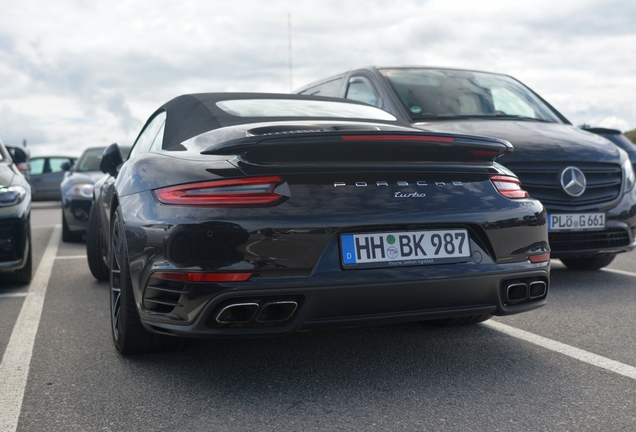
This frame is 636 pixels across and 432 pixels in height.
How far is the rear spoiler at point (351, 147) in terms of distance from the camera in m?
2.88

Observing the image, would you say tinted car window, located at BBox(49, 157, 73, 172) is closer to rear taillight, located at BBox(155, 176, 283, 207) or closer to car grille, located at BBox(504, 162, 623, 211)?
car grille, located at BBox(504, 162, 623, 211)

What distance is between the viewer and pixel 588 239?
527cm

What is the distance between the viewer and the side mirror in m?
4.80

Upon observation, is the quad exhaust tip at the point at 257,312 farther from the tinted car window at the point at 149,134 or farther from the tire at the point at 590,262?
the tire at the point at 590,262

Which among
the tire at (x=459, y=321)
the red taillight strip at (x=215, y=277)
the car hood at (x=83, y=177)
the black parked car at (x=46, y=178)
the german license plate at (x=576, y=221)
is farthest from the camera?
the black parked car at (x=46, y=178)

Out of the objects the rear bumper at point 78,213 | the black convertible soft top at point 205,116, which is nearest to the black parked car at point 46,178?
the rear bumper at point 78,213

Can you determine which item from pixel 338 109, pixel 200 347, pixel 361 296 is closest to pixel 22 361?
pixel 200 347

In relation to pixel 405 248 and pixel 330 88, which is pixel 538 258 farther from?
pixel 330 88

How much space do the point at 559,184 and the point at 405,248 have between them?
2.69 m

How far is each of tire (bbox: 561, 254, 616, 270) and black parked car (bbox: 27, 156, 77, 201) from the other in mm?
17679

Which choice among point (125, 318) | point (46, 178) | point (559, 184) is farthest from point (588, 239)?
point (46, 178)

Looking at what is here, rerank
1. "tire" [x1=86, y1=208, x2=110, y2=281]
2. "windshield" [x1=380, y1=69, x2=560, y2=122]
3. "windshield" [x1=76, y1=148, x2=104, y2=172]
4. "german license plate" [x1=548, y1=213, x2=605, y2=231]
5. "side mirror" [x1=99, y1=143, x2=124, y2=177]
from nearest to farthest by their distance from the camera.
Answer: "side mirror" [x1=99, y1=143, x2=124, y2=177] → "german license plate" [x1=548, y1=213, x2=605, y2=231] → "tire" [x1=86, y1=208, x2=110, y2=281] → "windshield" [x1=380, y1=69, x2=560, y2=122] → "windshield" [x1=76, y1=148, x2=104, y2=172]

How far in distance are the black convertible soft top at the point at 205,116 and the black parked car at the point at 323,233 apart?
29cm

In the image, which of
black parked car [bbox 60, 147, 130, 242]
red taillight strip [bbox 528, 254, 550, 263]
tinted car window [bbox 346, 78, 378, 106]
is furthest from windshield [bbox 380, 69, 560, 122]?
black parked car [bbox 60, 147, 130, 242]
